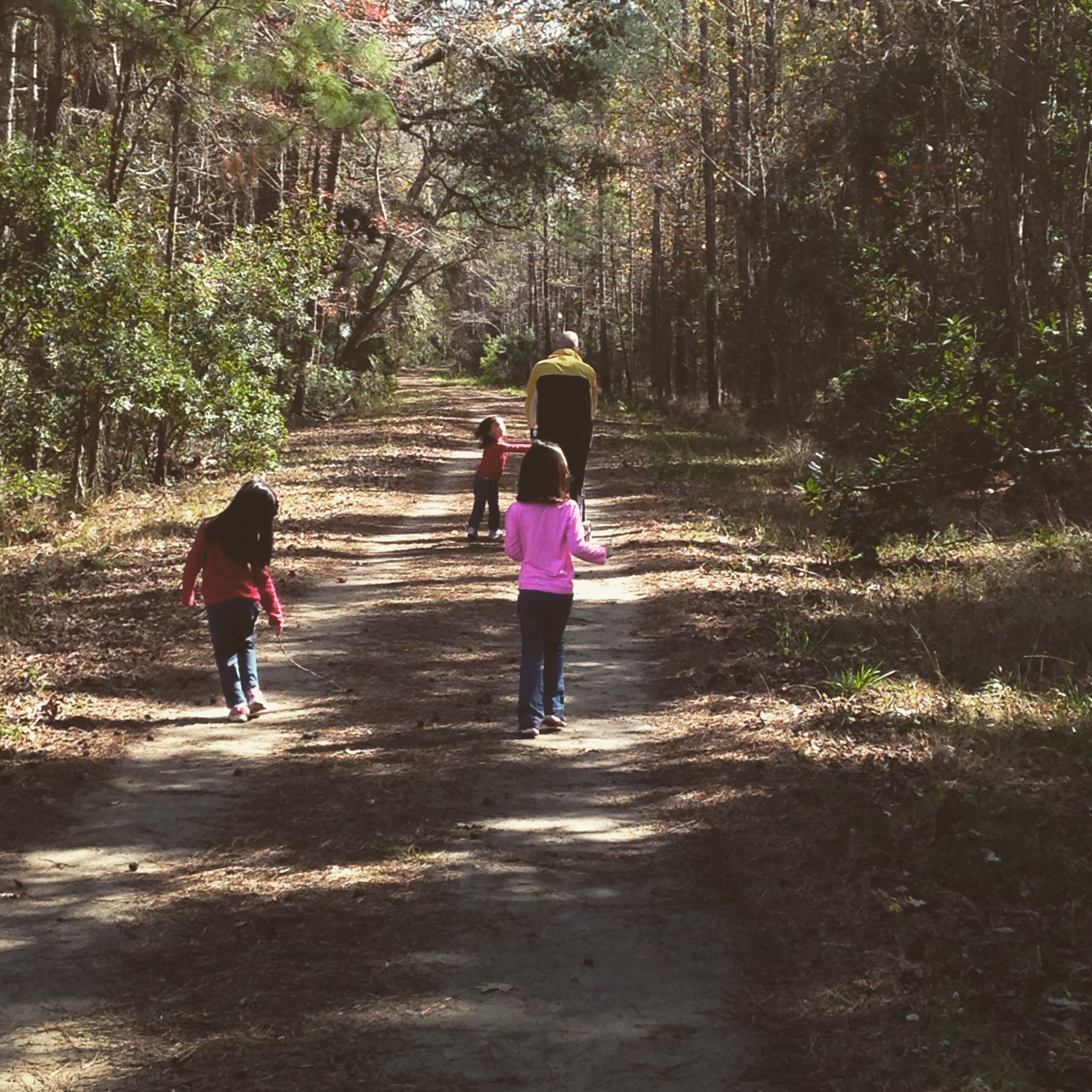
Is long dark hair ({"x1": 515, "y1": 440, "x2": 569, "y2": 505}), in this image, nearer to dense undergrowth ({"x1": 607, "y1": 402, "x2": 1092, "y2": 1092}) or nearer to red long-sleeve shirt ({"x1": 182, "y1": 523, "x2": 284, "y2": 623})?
dense undergrowth ({"x1": 607, "y1": 402, "x2": 1092, "y2": 1092})

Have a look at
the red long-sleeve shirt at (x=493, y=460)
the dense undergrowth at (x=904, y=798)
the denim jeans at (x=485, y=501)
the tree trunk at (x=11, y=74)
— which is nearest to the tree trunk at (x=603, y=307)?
the tree trunk at (x=11, y=74)

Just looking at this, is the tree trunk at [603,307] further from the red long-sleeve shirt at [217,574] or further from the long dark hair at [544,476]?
the long dark hair at [544,476]

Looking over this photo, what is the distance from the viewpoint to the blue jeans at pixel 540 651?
25.6 feet

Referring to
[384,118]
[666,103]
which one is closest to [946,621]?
[384,118]

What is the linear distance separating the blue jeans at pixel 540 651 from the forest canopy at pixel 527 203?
4.96m

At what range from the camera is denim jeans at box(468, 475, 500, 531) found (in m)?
14.8

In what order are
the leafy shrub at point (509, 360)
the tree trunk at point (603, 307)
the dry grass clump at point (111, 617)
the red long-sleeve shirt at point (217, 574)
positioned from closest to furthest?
the dry grass clump at point (111, 617)
the red long-sleeve shirt at point (217, 574)
the tree trunk at point (603, 307)
the leafy shrub at point (509, 360)

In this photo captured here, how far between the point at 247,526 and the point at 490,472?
6420mm

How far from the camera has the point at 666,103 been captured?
37594 millimetres

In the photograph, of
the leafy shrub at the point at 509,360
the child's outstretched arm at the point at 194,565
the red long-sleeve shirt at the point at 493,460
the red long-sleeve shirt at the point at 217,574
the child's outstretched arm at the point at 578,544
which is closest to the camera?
the child's outstretched arm at the point at 578,544

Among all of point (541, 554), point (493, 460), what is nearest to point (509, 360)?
point (493, 460)

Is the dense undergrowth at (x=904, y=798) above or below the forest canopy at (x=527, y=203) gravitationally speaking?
below

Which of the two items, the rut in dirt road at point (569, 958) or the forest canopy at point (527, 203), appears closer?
the rut in dirt road at point (569, 958)

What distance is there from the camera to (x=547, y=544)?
7.82m
